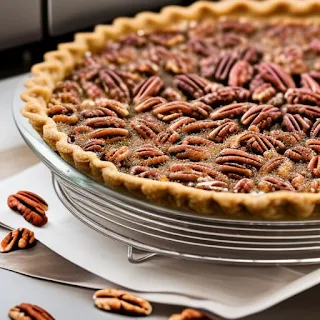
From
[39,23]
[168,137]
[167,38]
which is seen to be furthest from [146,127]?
[39,23]

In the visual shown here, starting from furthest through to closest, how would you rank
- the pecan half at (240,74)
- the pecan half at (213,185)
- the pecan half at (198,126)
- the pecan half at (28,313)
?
the pecan half at (240,74) → the pecan half at (198,126) → the pecan half at (213,185) → the pecan half at (28,313)

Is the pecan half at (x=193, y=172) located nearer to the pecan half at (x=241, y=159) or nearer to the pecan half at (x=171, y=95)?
the pecan half at (x=241, y=159)

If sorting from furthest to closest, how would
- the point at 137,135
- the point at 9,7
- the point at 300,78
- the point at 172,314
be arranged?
the point at 9,7 → the point at 300,78 → the point at 137,135 → the point at 172,314

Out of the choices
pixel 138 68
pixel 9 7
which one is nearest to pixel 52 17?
pixel 9 7

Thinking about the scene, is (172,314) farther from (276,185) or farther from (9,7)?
(9,7)

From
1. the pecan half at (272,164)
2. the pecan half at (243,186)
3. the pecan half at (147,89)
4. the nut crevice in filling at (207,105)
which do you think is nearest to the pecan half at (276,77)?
the nut crevice in filling at (207,105)

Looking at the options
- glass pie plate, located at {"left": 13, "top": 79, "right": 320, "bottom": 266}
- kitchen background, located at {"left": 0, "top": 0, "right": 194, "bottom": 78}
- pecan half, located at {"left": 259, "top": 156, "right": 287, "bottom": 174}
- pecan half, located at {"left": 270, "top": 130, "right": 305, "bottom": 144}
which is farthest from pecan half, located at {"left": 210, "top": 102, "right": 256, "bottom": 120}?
kitchen background, located at {"left": 0, "top": 0, "right": 194, "bottom": 78}
